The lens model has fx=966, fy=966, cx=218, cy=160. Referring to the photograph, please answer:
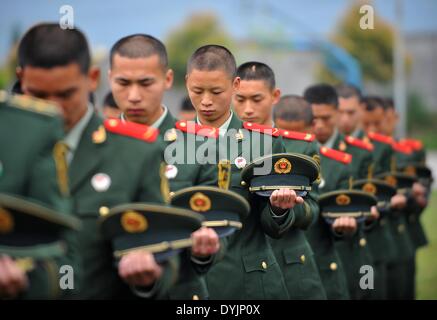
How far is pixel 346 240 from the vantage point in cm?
886

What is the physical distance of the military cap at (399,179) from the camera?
33.5 feet

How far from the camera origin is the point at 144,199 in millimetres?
3936

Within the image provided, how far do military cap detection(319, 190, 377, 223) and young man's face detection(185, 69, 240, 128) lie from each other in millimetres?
1637

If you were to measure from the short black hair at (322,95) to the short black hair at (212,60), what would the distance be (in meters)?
2.72

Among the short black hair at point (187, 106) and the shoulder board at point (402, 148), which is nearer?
the short black hair at point (187, 106)

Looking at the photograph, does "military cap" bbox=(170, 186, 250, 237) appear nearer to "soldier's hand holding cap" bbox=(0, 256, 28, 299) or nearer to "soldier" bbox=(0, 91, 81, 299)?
"soldier" bbox=(0, 91, 81, 299)

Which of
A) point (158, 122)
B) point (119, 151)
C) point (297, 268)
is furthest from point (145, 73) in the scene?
point (297, 268)

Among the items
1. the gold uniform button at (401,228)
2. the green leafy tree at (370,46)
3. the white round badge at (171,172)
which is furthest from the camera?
the green leafy tree at (370,46)

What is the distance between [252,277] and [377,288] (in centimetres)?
425

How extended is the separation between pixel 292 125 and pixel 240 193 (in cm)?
236

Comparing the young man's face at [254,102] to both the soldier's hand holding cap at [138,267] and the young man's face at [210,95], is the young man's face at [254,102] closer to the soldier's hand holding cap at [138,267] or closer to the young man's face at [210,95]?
the young man's face at [210,95]

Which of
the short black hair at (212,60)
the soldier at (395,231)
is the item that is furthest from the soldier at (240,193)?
the soldier at (395,231)

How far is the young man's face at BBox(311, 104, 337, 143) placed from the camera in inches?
351

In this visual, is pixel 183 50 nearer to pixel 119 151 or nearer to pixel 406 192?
pixel 406 192
